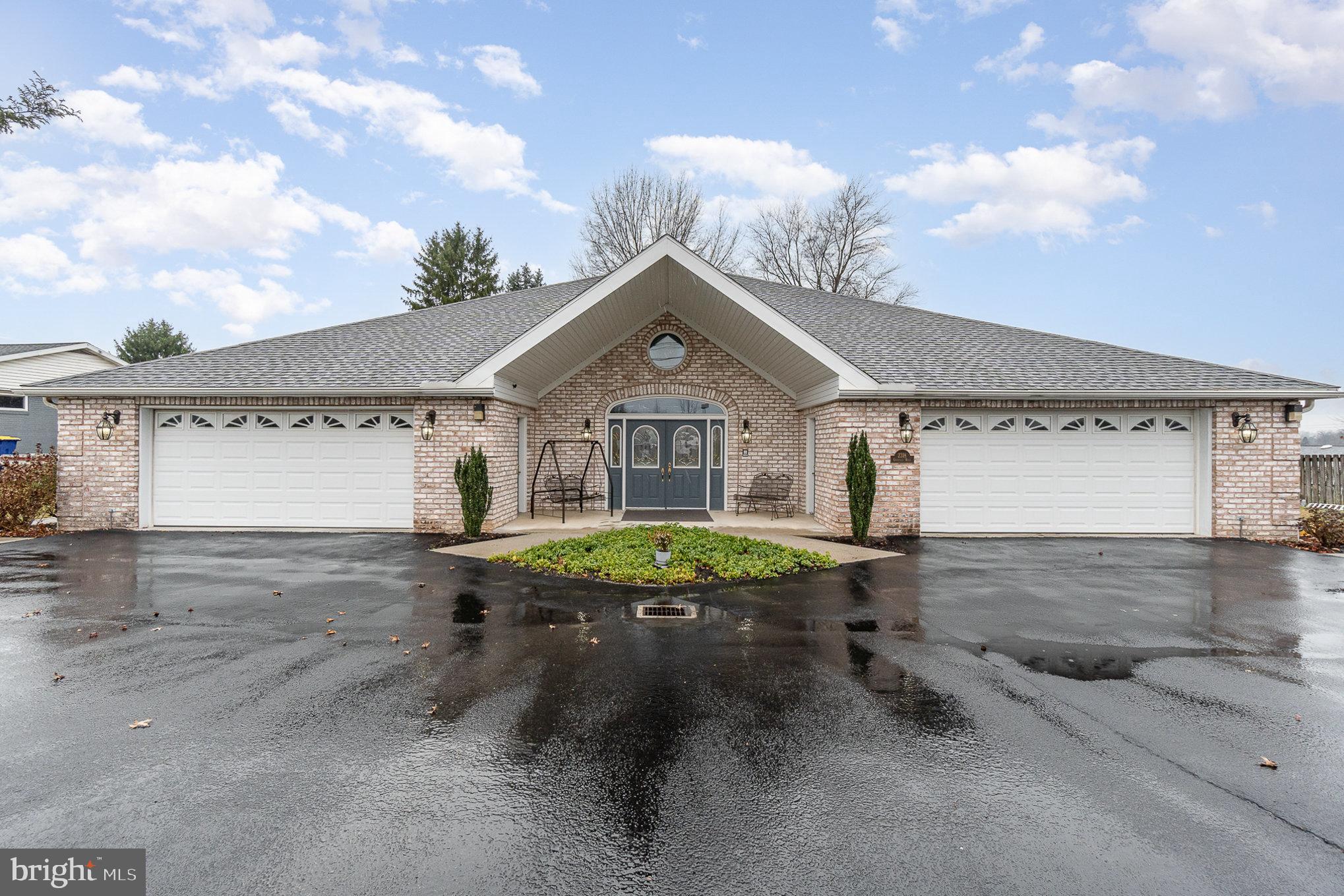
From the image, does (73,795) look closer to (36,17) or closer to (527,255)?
(36,17)

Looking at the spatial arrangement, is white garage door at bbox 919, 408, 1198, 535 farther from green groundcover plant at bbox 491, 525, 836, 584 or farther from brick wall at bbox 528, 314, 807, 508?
green groundcover plant at bbox 491, 525, 836, 584

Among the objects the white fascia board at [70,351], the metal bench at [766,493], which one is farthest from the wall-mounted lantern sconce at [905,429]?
the white fascia board at [70,351]

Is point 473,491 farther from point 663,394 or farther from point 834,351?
point 834,351

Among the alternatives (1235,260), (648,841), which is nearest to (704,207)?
(1235,260)

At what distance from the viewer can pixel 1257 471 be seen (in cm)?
1029

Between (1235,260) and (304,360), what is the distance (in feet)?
71.5

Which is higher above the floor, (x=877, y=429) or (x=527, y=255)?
(x=527, y=255)

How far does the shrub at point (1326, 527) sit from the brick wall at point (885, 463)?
21.7 ft

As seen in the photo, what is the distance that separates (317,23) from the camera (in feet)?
37.5

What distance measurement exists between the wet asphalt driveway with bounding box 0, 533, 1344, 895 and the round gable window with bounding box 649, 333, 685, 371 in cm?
750

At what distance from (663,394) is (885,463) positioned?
499 centimetres

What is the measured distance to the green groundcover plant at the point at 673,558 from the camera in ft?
24.1

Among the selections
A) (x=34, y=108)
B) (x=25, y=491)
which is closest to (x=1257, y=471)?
(x=25, y=491)

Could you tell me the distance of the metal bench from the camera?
42.5 ft
